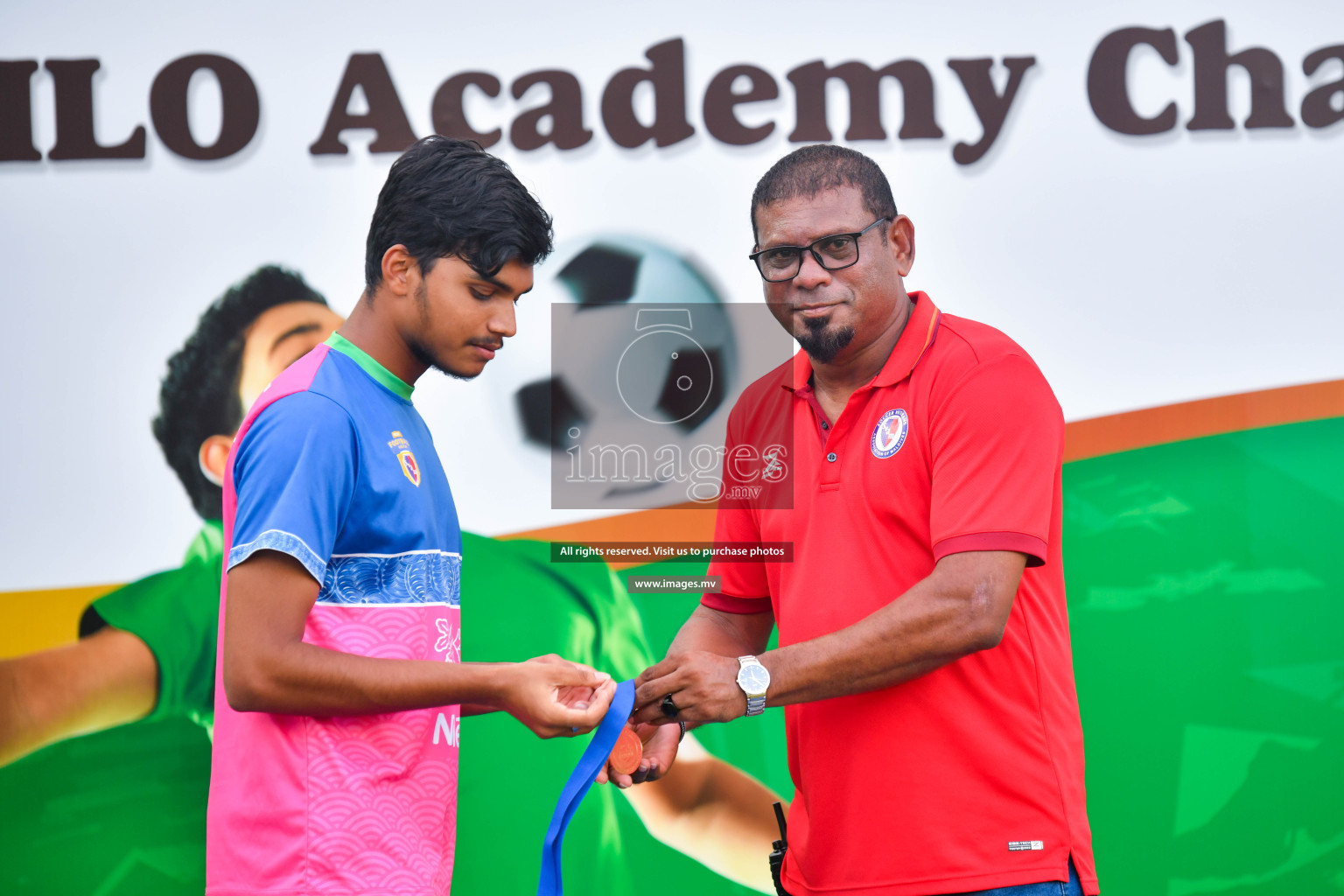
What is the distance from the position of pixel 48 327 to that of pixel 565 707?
2508mm

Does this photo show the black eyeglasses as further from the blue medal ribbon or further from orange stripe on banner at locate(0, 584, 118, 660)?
orange stripe on banner at locate(0, 584, 118, 660)

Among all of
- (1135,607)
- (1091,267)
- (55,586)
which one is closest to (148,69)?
(55,586)

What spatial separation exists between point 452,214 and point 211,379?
184 centimetres

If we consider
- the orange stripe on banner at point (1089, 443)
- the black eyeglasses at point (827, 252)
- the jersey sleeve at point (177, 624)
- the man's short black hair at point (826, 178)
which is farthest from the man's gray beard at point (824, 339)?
the jersey sleeve at point (177, 624)

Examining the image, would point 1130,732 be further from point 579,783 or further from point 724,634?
point 579,783

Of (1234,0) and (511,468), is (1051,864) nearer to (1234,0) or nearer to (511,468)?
(511,468)

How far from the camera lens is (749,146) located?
3121 millimetres

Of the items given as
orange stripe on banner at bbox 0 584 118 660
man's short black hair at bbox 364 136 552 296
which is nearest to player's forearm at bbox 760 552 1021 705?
man's short black hair at bbox 364 136 552 296

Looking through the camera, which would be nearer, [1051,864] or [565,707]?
[565,707]

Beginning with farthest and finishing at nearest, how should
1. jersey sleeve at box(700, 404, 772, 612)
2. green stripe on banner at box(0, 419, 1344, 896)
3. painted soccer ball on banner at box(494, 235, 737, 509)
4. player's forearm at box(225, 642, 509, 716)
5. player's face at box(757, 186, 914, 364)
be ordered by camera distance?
green stripe on banner at box(0, 419, 1344, 896)
painted soccer ball on banner at box(494, 235, 737, 509)
jersey sleeve at box(700, 404, 772, 612)
player's face at box(757, 186, 914, 364)
player's forearm at box(225, 642, 509, 716)

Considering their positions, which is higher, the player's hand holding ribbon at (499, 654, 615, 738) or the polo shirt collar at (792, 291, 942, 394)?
the polo shirt collar at (792, 291, 942, 394)

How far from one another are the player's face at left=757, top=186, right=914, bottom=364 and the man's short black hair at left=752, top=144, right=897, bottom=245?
17mm

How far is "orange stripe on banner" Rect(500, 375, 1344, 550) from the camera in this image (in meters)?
3.11

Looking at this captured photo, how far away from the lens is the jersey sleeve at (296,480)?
1.35 m
